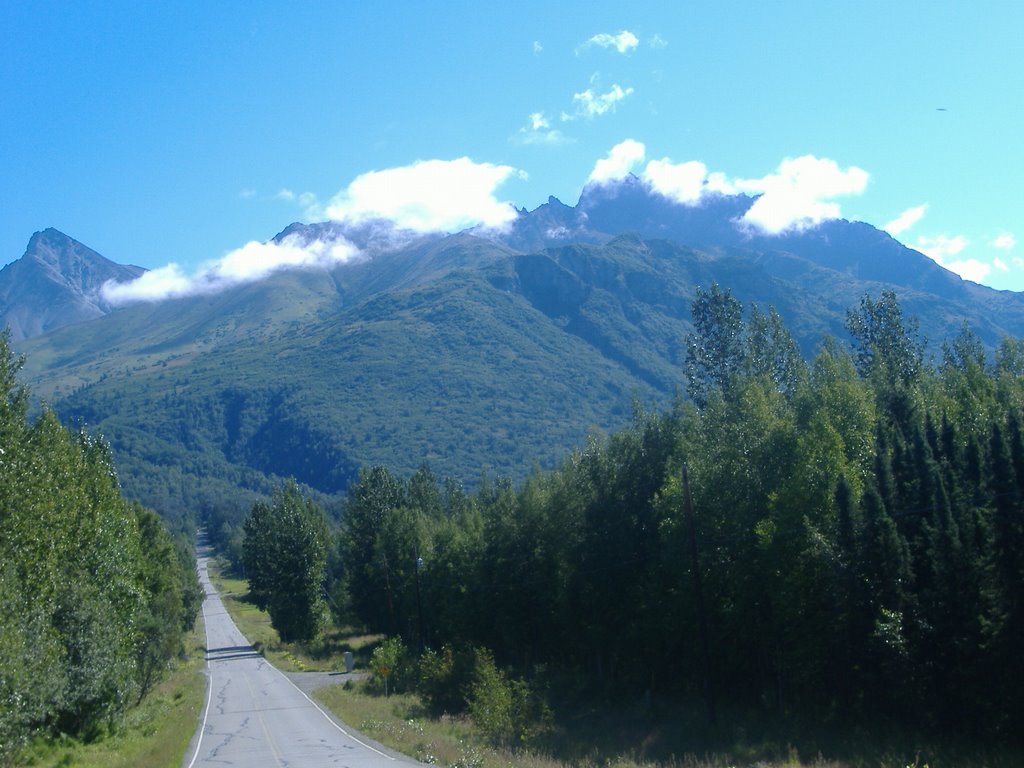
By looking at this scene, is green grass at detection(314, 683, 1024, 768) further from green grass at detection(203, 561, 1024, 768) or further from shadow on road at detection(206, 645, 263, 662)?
shadow on road at detection(206, 645, 263, 662)

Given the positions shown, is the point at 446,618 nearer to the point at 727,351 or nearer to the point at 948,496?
the point at 727,351

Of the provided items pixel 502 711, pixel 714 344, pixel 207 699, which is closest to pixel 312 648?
pixel 207 699

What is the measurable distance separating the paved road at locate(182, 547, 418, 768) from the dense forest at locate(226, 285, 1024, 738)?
1242cm

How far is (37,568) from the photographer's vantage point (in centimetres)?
2795

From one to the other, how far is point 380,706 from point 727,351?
3551 centimetres

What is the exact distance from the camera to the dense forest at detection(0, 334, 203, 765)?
22.4m

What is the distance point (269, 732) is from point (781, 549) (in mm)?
20193

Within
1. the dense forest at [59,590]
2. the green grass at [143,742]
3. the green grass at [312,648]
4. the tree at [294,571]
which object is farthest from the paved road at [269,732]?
the tree at [294,571]

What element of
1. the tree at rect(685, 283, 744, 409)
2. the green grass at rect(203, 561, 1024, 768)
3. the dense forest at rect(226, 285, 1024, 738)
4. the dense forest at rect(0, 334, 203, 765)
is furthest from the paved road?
the tree at rect(685, 283, 744, 409)

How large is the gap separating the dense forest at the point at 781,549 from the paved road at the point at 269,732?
12.4 m

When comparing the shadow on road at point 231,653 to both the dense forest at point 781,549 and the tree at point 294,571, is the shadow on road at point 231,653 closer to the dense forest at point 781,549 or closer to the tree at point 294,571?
the tree at point 294,571

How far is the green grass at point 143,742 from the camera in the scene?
2714 centimetres

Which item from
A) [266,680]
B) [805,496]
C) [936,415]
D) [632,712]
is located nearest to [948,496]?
[805,496]

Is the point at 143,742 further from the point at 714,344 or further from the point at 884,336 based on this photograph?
the point at 884,336
